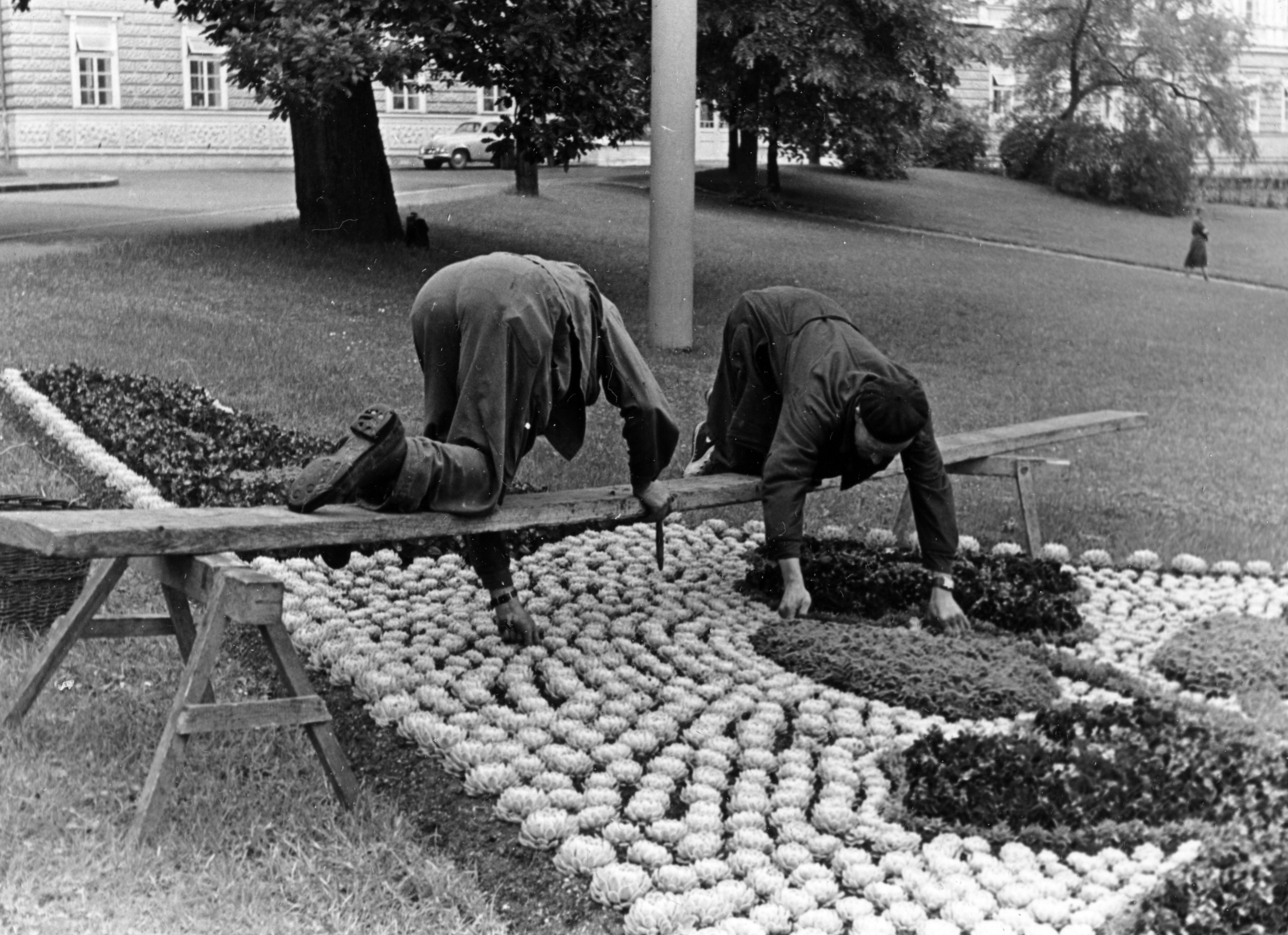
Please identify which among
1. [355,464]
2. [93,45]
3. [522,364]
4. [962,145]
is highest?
[93,45]

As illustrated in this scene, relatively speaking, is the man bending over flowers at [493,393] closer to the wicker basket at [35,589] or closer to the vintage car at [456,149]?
the wicker basket at [35,589]

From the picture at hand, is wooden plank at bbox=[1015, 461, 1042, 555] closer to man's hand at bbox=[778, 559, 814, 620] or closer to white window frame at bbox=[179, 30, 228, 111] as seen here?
man's hand at bbox=[778, 559, 814, 620]

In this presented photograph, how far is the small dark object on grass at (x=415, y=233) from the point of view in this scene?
697 inches

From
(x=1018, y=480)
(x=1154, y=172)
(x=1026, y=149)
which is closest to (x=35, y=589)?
(x=1018, y=480)

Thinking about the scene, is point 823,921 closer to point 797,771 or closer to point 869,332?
point 797,771

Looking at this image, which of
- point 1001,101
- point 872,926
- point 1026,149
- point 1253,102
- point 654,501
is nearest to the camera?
point 872,926

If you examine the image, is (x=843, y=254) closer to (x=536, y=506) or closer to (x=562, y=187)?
(x=562, y=187)

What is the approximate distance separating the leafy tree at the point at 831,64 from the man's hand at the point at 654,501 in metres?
14.5

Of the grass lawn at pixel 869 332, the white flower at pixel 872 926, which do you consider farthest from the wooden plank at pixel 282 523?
the grass lawn at pixel 869 332

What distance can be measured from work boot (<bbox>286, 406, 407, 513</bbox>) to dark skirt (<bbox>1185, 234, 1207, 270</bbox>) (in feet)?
83.1

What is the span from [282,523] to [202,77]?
36.1m

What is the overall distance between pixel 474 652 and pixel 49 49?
33701mm

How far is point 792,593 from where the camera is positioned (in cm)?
674

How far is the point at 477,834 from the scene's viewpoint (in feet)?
15.5
